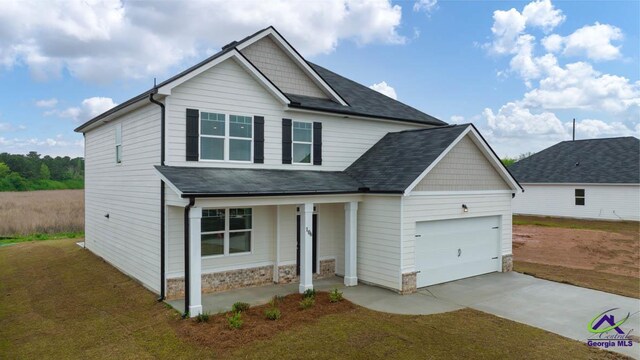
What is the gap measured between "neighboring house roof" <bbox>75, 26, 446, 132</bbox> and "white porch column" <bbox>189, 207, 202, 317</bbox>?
3499 mm

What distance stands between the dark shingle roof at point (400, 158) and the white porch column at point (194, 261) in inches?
205

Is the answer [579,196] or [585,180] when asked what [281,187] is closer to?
[585,180]

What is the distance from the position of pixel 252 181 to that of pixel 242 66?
11.5ft

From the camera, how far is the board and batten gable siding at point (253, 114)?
10.4 meters

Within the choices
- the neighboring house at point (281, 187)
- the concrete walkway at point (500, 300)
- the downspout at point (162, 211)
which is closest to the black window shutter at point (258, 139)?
the neighboring house at point (281, 187)

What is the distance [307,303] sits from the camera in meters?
9.59

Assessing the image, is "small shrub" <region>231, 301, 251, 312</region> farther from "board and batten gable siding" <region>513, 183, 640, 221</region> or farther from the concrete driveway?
"board and batten gable siding" <region>513, 183, 640, 221</region>

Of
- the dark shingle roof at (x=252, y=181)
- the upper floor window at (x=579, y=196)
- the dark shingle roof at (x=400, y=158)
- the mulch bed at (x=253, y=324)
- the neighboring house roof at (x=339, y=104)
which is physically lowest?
the mulch bed at (x=253, y=324)

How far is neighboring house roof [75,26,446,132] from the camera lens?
10.9 meters

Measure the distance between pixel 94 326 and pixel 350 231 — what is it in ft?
22.8

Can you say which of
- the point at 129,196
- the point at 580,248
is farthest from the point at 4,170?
the point at 580,248

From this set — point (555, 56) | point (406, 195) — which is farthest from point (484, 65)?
point (406, 195)

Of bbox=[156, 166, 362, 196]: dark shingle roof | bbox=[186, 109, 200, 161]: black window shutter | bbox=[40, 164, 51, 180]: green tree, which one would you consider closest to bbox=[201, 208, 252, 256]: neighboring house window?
bbox=[156, 166, 362, 196]: dark shingle roof

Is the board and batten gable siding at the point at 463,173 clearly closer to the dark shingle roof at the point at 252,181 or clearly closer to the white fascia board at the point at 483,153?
the white fascia board at the point at 483,153
